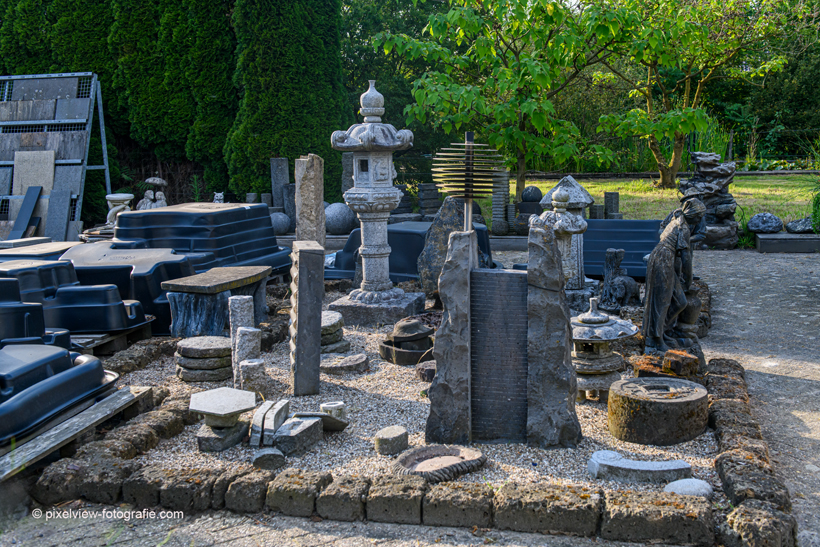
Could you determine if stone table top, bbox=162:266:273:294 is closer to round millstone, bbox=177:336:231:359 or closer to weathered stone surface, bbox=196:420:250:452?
round millstone, bbox=177:336:231:359

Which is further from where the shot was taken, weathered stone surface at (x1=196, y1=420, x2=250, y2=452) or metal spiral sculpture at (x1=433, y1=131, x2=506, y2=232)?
metal spiral sculpture at (x1=433, y1=131, x2=506, y2=232)

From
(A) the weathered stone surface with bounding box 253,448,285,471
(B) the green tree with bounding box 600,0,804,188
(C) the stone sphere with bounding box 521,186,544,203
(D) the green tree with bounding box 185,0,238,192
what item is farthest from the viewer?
(D) the green tree with bounding box 185,0,238,192

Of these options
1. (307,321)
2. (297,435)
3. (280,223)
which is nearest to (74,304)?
(307,321)

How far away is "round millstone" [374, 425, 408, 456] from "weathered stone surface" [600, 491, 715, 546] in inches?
56.5

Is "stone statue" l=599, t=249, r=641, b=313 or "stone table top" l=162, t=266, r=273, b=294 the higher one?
"stone table top" l=162, t=266, r=273, b=294

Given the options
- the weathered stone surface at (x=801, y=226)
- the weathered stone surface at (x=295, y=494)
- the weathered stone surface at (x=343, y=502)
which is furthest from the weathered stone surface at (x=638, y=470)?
the weathered stone surface at (x=801, y=226)

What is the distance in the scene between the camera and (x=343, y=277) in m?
10.1

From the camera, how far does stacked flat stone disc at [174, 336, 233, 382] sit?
5984 millimetres

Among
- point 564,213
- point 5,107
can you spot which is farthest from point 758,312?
point 5,107

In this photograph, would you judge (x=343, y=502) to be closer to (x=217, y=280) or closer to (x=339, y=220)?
(x=217, y=280)

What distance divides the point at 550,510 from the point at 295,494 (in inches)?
56.4

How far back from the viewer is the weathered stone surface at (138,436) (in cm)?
456

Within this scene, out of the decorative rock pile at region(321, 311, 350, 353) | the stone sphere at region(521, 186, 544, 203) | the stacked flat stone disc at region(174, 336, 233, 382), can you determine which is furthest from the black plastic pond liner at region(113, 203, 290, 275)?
the stone sphere at region(521, 186, 544, 203)

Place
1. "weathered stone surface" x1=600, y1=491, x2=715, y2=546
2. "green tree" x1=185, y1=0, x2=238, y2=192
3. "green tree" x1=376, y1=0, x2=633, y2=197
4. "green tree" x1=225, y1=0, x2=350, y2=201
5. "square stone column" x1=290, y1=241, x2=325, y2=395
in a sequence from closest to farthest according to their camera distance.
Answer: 1. "weathered stone surface" x1=600, y1=491, x2=715, y2=546
2. "square stone column" x1=290, y1=241, x2=325, y2=395
3. "green tree" x1=376, y1=0, x2=633, y2=197
4. "green tree" x1=225, y1=0, x2=350, y2=201
5. "green tree" x1=185, y1=0, x2=238, y2=192
